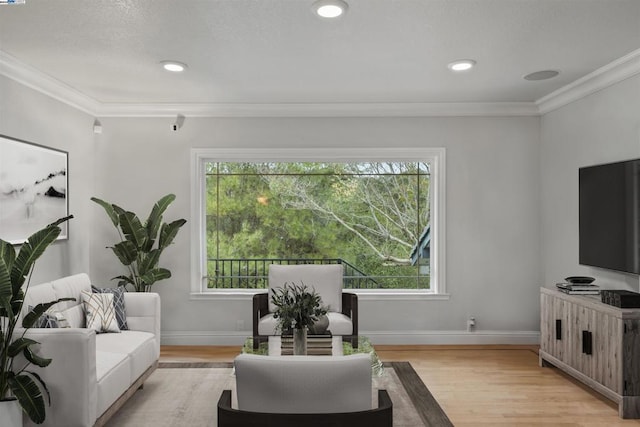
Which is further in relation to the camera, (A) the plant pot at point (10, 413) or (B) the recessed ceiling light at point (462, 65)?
(B) the recessed ceiling light at point (462, 65)

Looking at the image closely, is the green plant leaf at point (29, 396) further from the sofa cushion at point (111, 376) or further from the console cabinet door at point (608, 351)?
the console cabinet door at point (608, 351)

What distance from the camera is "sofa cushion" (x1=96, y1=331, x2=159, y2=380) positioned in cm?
345

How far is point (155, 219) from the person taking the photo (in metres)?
4.96

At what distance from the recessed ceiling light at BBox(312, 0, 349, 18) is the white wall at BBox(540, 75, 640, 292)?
2.55 m

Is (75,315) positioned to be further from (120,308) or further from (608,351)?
(608,351)

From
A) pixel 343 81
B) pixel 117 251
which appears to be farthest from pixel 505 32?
pixel 117 251

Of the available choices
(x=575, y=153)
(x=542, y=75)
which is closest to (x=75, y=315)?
(x=542, y=75)

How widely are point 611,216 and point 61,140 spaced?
4.94 meters

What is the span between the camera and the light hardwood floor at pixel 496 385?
3.37 meters

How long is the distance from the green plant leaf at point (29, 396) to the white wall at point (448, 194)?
2736 millimetres

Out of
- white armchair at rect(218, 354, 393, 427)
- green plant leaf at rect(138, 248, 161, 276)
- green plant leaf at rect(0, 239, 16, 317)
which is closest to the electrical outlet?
green plant leaf at rect(138, 248, 161, 276)

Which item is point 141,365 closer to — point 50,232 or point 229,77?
point 50,232

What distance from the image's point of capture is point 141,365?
143 inches

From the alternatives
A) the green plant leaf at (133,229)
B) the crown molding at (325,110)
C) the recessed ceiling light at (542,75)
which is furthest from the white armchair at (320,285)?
the recessed ceiling light at (542,75)
